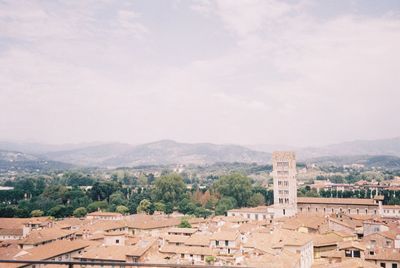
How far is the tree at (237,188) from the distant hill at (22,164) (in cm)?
10587

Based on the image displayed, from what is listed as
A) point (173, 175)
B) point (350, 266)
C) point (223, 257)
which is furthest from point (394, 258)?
point (173, 175)

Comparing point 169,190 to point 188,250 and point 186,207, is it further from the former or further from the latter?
point 188,250

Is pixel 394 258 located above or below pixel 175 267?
below

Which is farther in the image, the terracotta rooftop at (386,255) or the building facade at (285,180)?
the building facade at (285,180)

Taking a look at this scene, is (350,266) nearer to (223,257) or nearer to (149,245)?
(223,257)

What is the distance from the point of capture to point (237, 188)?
4656 centimetres

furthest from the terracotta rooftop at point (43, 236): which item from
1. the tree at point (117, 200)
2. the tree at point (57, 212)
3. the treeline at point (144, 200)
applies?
the tree at point (117, 200)

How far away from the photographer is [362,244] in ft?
66.9

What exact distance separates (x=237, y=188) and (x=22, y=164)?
133 m

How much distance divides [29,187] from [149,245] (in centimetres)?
4553

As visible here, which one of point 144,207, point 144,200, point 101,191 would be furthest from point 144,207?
point 101,191

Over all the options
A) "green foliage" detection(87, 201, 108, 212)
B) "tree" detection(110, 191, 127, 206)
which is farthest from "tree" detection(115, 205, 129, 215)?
"tree" detection(110, 191, 127, 206)

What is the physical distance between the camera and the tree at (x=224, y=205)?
40.5 meters

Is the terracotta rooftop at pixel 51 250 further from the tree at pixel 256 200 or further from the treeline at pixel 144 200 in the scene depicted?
the tree at pixel 256 200
